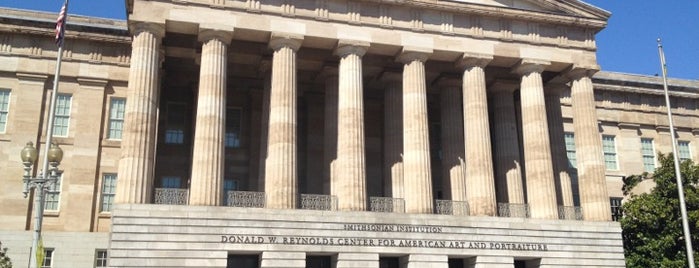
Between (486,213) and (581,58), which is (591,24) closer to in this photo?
(581,58)

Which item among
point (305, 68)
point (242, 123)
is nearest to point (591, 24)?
point (305, 68)

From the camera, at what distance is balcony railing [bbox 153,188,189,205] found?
3037cm

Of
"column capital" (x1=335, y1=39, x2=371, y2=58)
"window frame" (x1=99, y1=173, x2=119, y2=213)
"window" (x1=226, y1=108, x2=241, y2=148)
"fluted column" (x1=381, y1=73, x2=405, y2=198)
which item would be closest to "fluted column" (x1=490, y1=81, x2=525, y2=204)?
"fluted column" (x1=381, y1=73, x2=405, y2=198)

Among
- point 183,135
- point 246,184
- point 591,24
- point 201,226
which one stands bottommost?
point 201,226

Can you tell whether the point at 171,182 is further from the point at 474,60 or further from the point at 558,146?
the point at 558,146

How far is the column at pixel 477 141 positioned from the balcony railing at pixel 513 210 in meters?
2.07

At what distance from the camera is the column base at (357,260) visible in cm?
3016

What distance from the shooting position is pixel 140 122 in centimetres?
2953

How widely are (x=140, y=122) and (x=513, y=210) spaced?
18464 millimetres

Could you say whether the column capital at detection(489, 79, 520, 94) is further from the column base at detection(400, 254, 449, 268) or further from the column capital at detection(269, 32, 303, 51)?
the column capital at detection(269, 32, 303, 51)

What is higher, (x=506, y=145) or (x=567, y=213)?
(x=506, y=145)

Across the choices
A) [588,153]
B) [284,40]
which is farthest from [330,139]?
[588,153]

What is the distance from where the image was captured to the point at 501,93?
130ft

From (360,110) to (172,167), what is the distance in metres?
11.8
